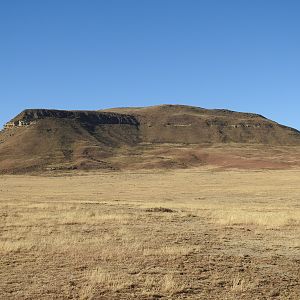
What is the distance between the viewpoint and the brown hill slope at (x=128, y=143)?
396 ft

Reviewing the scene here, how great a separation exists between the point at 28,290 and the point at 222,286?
426 cm

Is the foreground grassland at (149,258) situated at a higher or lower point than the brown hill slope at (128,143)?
lower

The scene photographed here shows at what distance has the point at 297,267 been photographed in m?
13.6

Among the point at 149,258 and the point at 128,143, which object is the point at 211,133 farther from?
the point at 149,258

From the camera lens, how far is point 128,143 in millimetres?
165625

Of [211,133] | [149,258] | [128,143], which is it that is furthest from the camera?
[211,133]

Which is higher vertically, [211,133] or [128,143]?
[211,133]

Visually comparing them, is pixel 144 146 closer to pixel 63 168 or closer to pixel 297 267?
pixel 63 168

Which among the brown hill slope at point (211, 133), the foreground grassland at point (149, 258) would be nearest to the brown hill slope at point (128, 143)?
the brown hill slope at point (211, 133)

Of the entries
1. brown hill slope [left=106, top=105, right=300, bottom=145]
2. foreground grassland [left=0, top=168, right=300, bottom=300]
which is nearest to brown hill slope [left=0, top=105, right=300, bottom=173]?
brown hill slope [left=106, top=105, right=300, bottom=145]

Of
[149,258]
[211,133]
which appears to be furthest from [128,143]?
[149,258]

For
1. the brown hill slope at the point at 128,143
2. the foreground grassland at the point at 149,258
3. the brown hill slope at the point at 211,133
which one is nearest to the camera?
the foreground grassland at the point at 149,258

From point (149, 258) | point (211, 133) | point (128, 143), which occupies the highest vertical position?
point (211, 133)

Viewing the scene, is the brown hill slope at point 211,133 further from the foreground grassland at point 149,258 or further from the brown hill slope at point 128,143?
the foreground grassland at point 149,258
